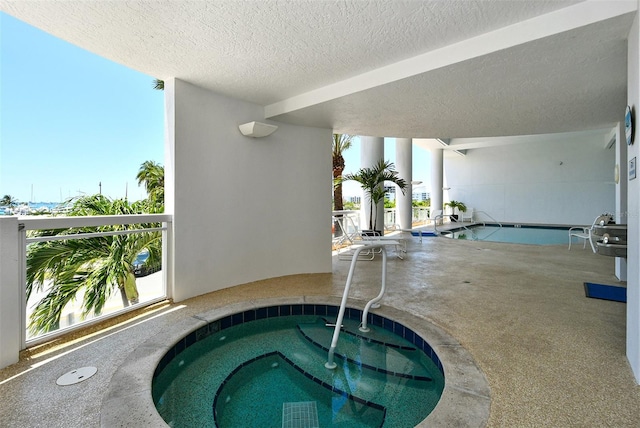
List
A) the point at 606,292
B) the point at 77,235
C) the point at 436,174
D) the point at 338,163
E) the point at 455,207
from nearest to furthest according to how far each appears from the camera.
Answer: the point at 77,235, the point at 606,292, the point at 338,163, the point at 436,174, the point at 455,207

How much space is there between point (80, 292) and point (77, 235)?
0.74m

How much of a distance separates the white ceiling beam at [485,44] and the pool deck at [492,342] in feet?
8.18

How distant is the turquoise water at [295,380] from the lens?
2.06 metres

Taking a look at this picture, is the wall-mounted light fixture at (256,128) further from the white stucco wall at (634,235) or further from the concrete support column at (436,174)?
the concrete support column at (436,174)

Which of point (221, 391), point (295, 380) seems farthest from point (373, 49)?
point (221, 391)

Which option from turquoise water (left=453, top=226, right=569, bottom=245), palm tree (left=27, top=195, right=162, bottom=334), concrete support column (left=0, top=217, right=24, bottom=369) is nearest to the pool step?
palm tree (left=27, top=195, right=162, bottom=334)

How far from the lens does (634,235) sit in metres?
2.22

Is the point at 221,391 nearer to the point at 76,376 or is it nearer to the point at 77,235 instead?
the point at 76,376

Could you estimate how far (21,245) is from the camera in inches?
96.9

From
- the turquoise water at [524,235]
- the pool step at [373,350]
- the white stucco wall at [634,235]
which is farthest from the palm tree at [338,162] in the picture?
the white stucco wall at [634,235]

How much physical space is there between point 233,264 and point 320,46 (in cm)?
300

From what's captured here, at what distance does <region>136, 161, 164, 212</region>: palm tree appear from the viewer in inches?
187

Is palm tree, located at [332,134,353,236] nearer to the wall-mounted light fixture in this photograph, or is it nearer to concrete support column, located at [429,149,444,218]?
the wall-mounted light fixture

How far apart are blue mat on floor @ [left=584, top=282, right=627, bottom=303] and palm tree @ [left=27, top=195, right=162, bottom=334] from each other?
5.59 meters
